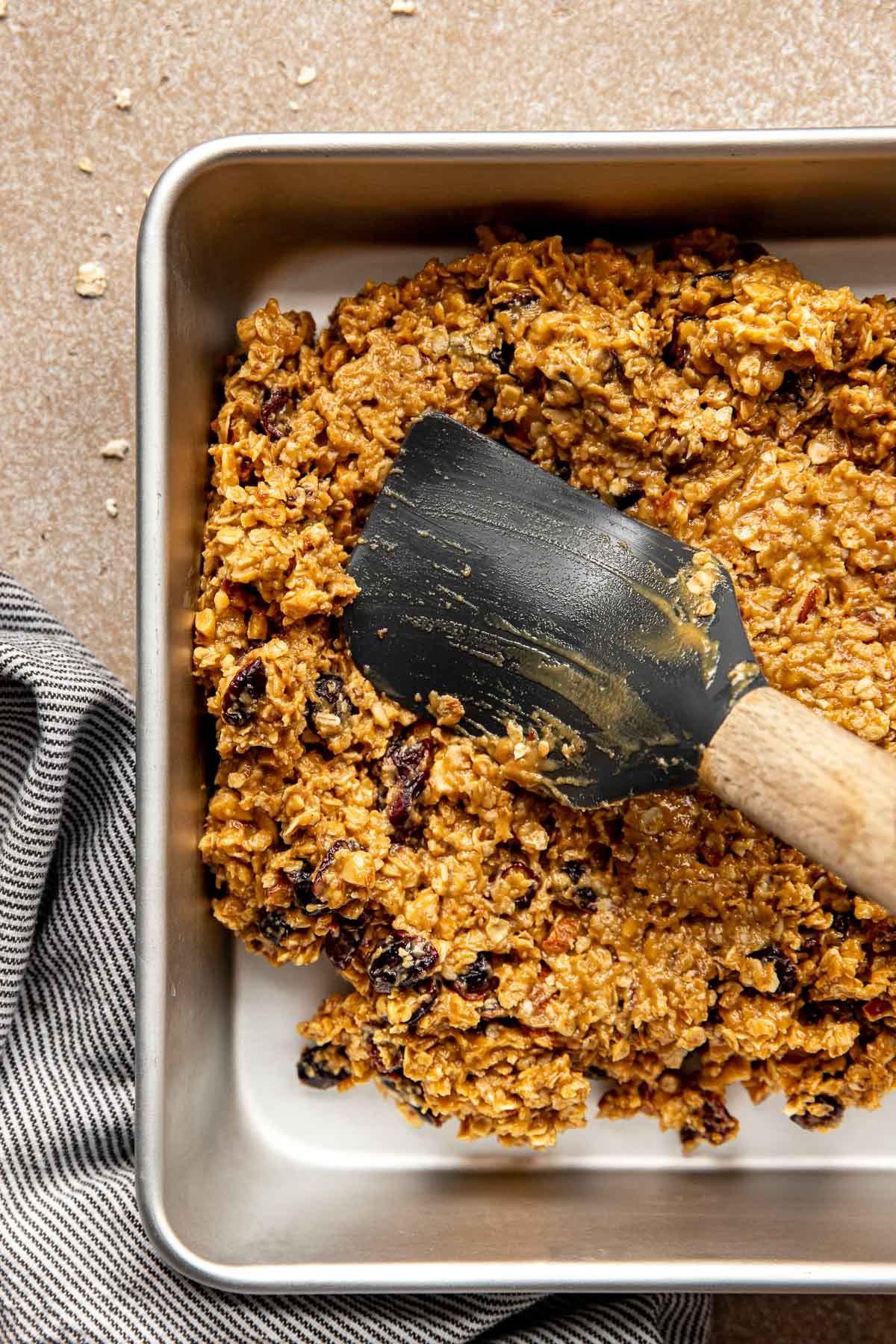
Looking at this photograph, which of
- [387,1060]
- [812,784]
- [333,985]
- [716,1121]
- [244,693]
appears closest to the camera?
[812,784]

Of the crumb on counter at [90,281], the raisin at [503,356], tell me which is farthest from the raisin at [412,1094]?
the crumb on counter at [90,281]

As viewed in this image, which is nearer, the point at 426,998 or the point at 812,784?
the point at 812,784

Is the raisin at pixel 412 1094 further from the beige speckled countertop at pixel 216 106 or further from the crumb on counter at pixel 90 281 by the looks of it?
the crumb on counter at pixel 90 281

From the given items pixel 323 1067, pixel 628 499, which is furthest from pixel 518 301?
pixel 323 1067

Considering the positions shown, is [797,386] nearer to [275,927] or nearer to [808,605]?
[808,605]

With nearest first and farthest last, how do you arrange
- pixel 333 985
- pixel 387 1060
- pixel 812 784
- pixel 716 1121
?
pixel 812 784 → pixel 387 1060 → pixel 716 1121 → pixel 333 985

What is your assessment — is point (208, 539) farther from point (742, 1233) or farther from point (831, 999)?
point (742, 1233)

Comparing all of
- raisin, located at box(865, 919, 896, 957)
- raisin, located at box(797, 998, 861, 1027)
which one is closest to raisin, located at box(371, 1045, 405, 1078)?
raisin, located at box(797, 998, 861, 1027)

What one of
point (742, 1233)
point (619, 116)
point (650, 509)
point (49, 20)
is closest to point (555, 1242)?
point (742, 1233)

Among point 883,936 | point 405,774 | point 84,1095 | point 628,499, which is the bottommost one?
point 84,1095
